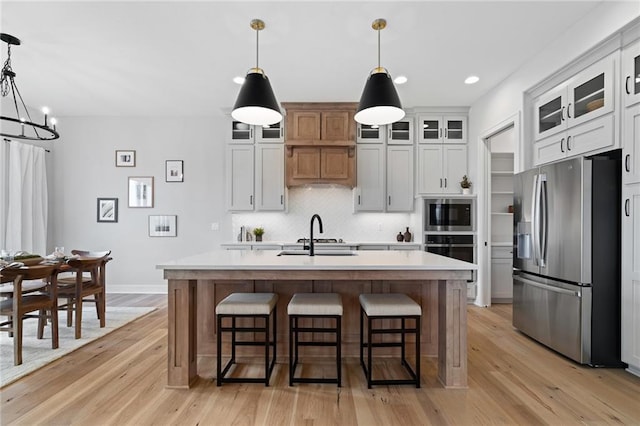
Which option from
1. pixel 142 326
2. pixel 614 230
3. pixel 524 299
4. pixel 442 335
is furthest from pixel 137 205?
pixel 614 230

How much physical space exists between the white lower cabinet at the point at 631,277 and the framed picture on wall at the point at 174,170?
18.4ft

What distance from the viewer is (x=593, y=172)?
274 centimetres

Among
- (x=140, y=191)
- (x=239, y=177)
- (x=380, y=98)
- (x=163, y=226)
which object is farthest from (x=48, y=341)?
(x=380, y=98)

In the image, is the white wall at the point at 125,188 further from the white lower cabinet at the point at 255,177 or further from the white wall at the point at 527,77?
the white wall at the point at 527,77

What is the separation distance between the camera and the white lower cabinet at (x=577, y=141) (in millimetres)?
2738

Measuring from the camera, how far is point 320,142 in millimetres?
4941

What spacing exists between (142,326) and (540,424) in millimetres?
3760

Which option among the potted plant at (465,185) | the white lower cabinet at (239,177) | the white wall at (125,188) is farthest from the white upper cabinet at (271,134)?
the potted plant at (465,185)

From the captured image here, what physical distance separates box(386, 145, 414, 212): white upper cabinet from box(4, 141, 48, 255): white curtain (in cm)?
544

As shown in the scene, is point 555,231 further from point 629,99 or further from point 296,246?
point 296,246

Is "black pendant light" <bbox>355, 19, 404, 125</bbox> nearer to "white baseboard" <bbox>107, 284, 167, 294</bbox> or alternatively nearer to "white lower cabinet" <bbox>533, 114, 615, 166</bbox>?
"white lower cabinet" <bbox>533, 114, 615, 166</bbox>

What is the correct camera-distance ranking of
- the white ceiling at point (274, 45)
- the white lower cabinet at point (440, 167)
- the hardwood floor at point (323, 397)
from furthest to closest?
the white lower cabinet at point (440, 167), the white ceiling at point (274, 45), the hardwood floor at point (323, 397)

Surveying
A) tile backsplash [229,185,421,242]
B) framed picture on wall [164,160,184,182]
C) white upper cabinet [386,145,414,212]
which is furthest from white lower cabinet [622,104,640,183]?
framed picture on wall [164,160,184,182]

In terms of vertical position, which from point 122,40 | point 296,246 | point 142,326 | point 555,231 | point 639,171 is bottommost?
point 142,326
